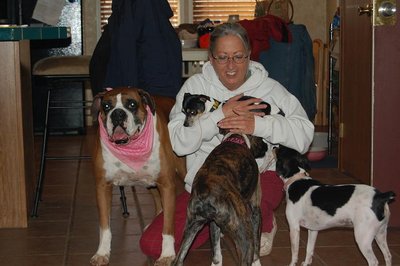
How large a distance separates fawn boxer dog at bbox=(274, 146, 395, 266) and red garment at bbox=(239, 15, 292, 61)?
235 cm

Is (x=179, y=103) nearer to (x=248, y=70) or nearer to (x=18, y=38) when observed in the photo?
(x=248, y=70)

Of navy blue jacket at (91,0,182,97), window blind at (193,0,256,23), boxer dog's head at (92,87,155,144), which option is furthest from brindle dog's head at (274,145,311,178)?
window blind at (193,0,256,23)

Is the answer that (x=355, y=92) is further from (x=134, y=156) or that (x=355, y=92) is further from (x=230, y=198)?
(x=230, y=198)

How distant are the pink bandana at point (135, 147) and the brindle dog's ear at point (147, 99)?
21mm

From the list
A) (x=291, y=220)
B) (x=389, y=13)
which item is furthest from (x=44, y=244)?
(x=389, y=13)

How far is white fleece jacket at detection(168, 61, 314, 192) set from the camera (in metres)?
3.55

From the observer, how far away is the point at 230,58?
3.65 m

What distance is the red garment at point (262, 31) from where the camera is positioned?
5.85 meters

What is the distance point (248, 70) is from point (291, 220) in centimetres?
83

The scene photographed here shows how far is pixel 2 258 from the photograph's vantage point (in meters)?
3.93

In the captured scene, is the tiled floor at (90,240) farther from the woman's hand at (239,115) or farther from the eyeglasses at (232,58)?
the eyeglasses at (232,58)

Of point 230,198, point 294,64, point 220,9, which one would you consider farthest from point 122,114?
point 220,9

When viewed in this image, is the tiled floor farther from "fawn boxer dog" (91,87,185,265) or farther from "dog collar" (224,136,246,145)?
"dog collar" (224,136,246,145)

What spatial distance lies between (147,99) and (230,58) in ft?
1.50
